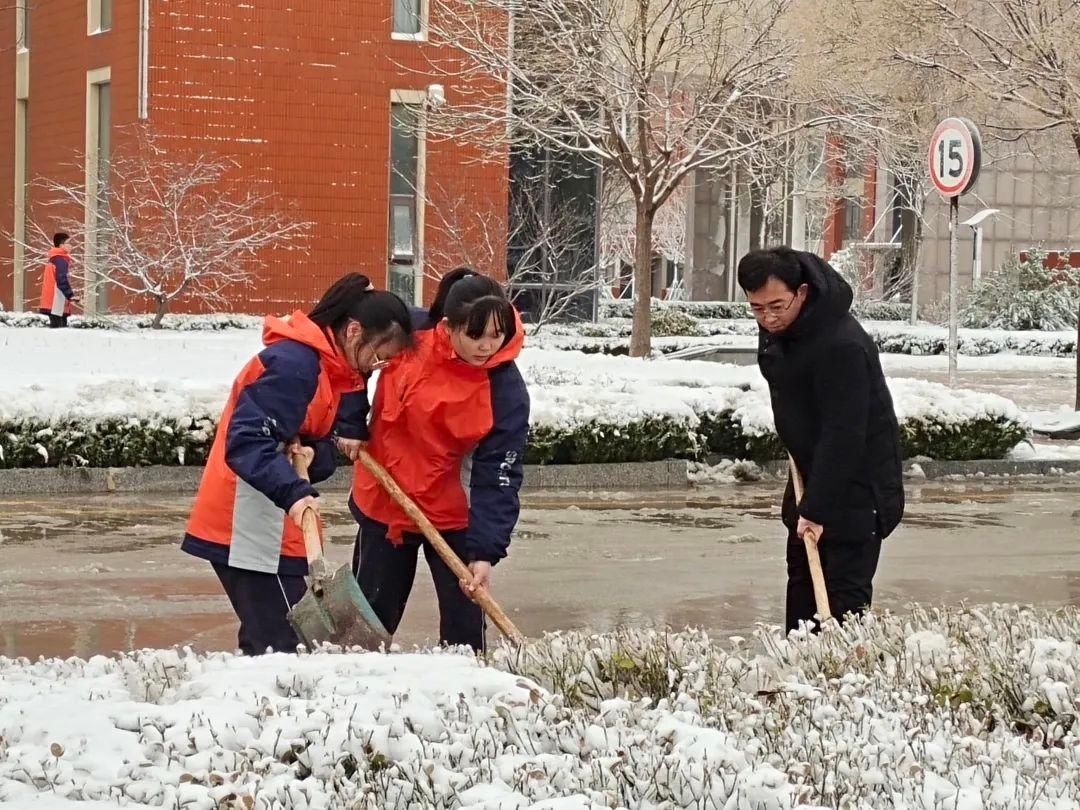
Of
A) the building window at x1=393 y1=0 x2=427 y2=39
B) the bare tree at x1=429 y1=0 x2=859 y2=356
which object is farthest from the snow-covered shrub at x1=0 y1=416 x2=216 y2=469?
the building window at x1=393 y1=0 x2=427 y2=39

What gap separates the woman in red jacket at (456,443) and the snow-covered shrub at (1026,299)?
31.4m

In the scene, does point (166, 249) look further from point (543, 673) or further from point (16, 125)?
point (543, 673)

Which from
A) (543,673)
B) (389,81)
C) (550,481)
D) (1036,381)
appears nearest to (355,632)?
(543,673)

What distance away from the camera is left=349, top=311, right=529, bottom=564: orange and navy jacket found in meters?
5.46

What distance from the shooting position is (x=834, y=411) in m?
A: 5.75

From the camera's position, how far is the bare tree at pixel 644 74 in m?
21.1

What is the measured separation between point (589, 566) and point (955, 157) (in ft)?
23.0

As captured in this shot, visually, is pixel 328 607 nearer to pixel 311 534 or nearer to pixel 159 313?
pixel 311 534

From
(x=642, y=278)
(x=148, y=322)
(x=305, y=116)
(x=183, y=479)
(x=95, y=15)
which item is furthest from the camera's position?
(x=95, y=15)

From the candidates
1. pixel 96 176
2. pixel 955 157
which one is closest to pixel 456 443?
pixel 955 157

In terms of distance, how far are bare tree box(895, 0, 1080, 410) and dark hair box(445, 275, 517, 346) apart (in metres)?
11.1

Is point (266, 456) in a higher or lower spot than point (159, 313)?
higher

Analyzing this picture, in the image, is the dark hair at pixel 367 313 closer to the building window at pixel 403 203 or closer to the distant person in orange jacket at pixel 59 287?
the distant person in orange jacket at pixel 59 287

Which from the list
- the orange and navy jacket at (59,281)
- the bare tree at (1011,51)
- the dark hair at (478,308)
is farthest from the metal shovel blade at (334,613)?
the orange and navy jacket at (59,281)
